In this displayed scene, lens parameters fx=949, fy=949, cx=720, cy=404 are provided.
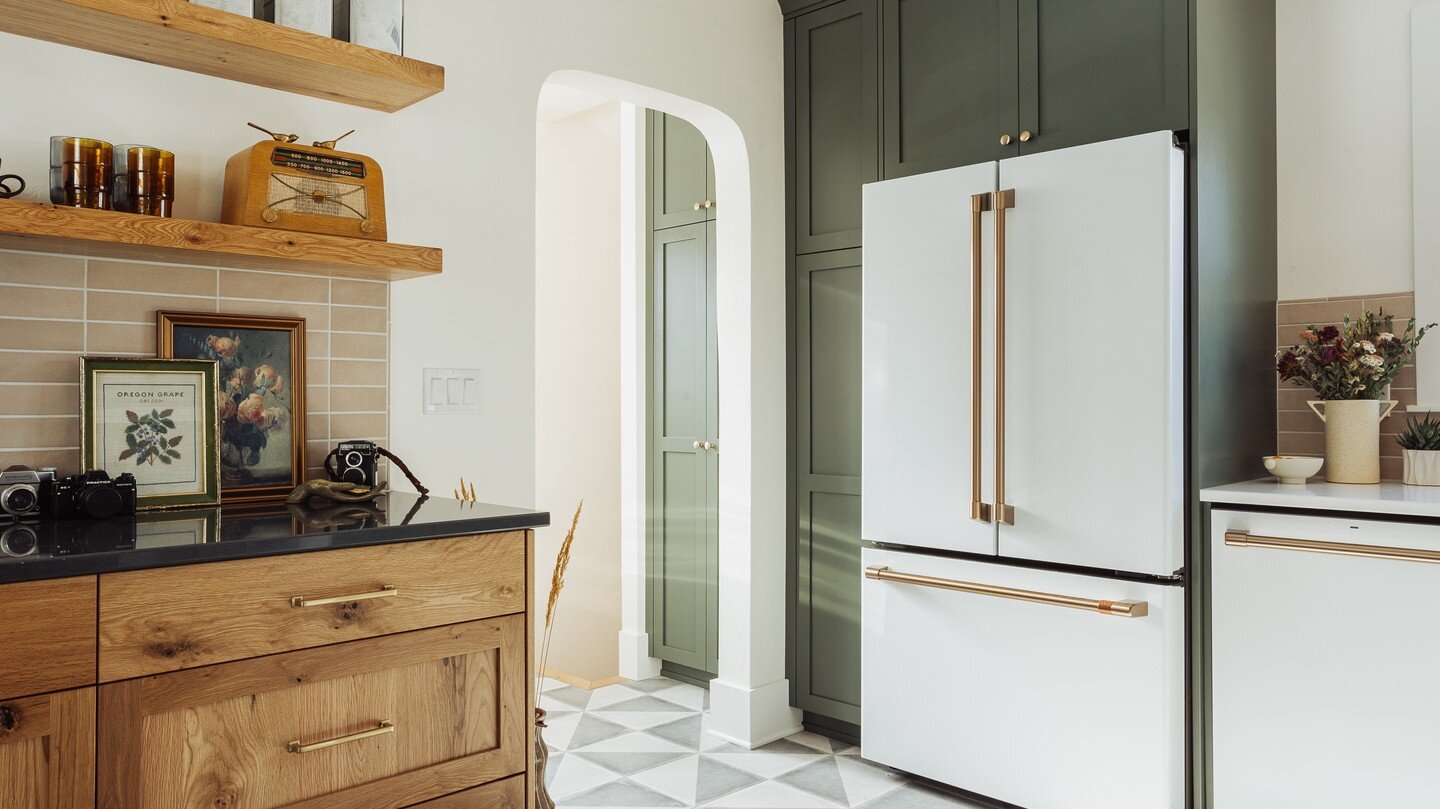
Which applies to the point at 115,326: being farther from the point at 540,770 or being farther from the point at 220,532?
the point at 540,770

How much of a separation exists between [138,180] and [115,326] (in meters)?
0.29

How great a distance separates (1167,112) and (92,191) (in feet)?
7.61

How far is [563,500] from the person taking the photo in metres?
4.67

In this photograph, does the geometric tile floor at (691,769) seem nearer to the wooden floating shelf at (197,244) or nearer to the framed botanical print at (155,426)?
the framed botanical print at (155,426)

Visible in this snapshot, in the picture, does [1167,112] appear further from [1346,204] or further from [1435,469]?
[1435,469]

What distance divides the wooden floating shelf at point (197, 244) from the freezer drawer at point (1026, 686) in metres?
1.56

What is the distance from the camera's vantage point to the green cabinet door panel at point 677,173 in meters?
3.72

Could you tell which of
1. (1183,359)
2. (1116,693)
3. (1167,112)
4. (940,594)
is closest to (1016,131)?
(1167,112)

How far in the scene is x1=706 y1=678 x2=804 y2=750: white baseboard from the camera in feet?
9.93

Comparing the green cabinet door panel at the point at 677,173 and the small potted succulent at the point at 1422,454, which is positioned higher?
the green cabinet door panel at the point at 677,173

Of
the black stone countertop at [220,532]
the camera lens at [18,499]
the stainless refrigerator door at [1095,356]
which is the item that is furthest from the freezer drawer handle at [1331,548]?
the camera lens at [18,499]

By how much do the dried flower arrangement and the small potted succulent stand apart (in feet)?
0.45

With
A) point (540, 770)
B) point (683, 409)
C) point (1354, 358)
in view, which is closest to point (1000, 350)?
point (1354, 358)

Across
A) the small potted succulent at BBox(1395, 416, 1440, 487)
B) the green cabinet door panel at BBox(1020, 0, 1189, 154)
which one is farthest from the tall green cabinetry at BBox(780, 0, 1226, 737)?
the small potted succulent at BBox(1395, 416, 1440, 487)
